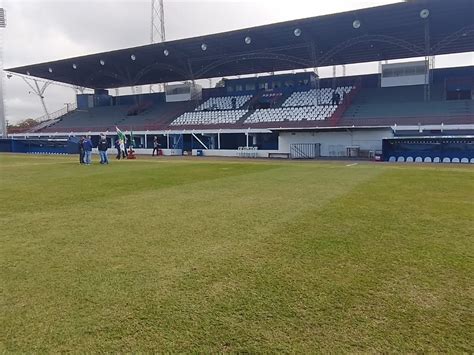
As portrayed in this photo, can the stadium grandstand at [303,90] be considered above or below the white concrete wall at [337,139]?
above

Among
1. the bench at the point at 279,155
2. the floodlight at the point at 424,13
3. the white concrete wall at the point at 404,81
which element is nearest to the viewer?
the floodlight at the point at 424,13

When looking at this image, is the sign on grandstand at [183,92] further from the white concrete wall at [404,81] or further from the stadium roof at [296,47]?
the white concrete wall at [404,81]

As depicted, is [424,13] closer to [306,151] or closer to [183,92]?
[306,151]

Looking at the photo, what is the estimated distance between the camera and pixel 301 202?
8.22 meters

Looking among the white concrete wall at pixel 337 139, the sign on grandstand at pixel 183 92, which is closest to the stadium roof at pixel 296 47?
the sign on grandstand at pixel 183 92

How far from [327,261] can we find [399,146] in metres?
25.4

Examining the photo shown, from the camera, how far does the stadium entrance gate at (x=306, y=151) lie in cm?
3141

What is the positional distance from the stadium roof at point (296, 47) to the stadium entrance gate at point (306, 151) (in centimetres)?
1092

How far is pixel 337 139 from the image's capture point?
31.1 meters

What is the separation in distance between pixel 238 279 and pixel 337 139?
1148 inches

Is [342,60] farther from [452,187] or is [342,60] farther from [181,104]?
[452,187]

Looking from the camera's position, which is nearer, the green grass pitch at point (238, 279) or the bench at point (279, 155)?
the green grass pitch at point (238, 279)

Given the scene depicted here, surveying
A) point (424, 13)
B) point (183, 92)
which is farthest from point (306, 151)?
point (183, 92)

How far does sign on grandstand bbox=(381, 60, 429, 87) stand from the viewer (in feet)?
123
